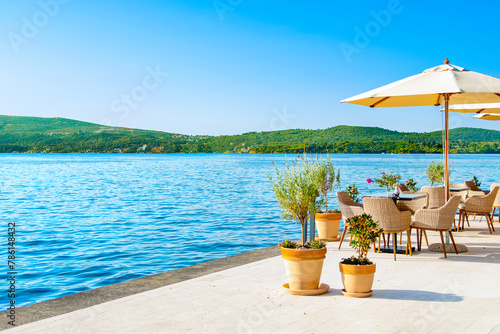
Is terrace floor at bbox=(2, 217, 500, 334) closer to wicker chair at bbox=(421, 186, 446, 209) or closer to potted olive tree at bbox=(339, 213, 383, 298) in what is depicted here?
potted olive tree at bbox=(339, 213, 383, 298)

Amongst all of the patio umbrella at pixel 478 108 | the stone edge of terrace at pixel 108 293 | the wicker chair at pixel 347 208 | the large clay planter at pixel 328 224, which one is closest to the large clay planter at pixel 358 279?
the stone edge of terrace at pixel 108 293

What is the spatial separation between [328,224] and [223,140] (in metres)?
78.2

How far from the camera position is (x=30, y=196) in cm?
2791

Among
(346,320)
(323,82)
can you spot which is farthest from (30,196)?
(346,320)

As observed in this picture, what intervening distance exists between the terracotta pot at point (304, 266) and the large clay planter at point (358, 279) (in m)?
0.30

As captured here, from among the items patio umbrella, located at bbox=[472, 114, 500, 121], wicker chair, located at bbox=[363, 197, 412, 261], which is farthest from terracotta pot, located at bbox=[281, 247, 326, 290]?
patio umbrella, located at bbox=[472, 114, 500, 121]

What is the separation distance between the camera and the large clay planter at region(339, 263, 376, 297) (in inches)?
188

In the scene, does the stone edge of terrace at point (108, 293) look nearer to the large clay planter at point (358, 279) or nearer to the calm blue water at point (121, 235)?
the large clay planter at point (358, 279)

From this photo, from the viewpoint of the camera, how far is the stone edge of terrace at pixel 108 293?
177 inches

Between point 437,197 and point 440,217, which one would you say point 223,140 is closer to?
point 437,197

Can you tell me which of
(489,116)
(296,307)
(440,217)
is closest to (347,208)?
(440,217)

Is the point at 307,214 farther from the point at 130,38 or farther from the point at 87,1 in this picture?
the point at 130,38

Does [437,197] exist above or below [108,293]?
above

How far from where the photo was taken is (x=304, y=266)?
16.0 feet
